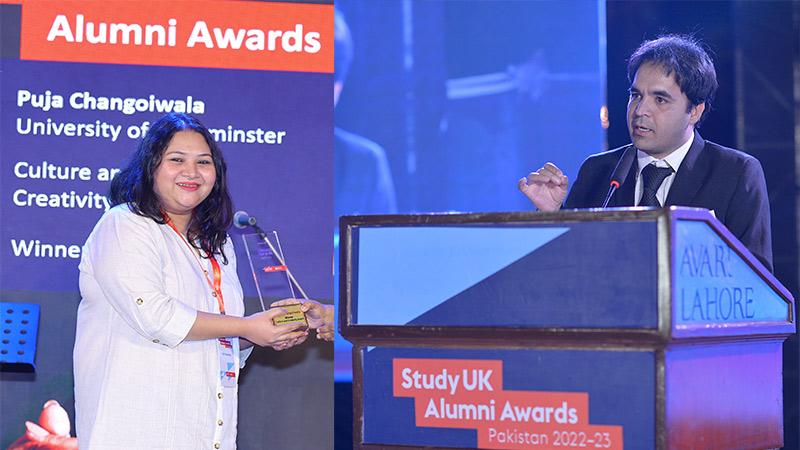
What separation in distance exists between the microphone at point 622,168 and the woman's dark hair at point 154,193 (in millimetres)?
1040

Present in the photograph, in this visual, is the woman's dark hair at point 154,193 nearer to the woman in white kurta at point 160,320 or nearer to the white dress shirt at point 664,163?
the woman in white kurta at point 160,320

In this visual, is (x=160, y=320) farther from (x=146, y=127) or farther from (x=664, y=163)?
(x=146, y=127)

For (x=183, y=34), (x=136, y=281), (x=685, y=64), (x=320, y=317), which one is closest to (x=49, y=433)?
(x=320, y=317)

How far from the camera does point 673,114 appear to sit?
8.04ft

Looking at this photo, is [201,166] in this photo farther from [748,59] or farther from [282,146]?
[748,59]

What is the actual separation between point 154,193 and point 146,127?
100cm

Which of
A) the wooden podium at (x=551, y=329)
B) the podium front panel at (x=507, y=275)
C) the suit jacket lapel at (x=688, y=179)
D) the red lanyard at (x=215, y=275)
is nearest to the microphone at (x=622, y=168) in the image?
the suit jacket lapel at (x=688, y=179)

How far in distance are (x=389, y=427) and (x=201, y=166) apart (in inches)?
43.1

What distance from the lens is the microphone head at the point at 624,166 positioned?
2.26 m

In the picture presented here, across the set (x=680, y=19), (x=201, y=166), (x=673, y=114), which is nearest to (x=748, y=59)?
(x=680, y=19)

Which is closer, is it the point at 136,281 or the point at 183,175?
the point at 136,281

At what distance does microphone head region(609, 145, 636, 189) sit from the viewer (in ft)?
7.41

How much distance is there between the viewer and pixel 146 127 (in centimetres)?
351

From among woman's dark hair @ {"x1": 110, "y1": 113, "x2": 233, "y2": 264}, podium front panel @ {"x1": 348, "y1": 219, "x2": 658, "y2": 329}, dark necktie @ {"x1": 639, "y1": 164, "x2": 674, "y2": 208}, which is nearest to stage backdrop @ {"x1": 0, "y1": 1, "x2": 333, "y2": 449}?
woman's dark hair @ {"x1": 110, "y1": 113, "x2": 233, "y2": 264}
